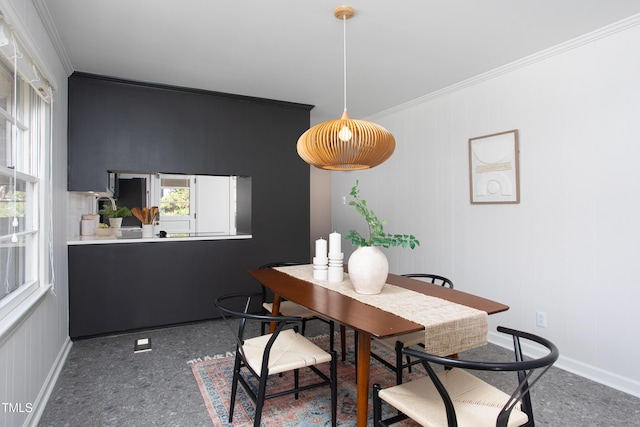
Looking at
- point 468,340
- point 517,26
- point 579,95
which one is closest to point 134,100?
point 517,26

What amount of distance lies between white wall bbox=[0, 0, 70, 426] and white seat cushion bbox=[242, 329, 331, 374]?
1030 mm

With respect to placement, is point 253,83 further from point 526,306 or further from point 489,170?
point 526,306

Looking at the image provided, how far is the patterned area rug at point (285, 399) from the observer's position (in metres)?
2.07

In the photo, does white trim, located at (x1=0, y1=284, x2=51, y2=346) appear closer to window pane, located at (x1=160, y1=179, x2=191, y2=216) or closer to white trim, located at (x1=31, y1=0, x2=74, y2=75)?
white trim, located at (x1=31, y1=0, x2=74, y2=75)

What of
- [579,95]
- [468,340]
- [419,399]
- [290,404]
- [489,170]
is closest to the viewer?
[419,399]

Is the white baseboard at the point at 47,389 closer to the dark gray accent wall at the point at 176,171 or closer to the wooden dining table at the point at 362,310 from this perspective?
the dark gray accent wall at the point at 176,171

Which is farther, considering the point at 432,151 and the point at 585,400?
the point at 432,151

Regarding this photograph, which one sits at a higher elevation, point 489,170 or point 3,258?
point 489,170

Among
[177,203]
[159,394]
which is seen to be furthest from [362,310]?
[177,203]

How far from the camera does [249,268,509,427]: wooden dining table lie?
5.22 ft

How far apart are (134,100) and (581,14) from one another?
140 inches

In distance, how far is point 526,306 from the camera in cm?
301

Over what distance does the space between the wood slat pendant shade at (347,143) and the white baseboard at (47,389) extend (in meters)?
2.07

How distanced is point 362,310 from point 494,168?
6.81ft
